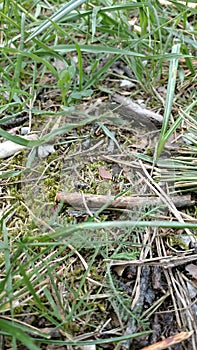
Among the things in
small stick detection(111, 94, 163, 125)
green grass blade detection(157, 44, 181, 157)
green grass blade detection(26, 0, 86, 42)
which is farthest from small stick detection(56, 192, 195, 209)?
green grass blade detection(26, 0, 86, 42)

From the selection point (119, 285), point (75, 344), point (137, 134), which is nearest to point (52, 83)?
point (137, 134)

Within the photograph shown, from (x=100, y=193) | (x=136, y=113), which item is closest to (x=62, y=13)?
(x=136, y=113)

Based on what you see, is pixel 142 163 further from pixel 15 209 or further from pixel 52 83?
pixel 52 83

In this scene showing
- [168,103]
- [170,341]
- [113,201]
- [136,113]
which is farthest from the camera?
[136,113]

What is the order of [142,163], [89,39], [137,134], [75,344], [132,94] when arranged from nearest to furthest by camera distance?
[75,344] → [142,163] → [137,134] → [132,94] → [89,39]

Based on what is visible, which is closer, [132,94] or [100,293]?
[100,293]

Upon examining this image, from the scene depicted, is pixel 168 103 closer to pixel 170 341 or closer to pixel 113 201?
pixel 113 201

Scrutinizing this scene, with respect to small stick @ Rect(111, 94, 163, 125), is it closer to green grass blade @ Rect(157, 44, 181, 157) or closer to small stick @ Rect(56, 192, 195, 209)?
green grass blade @ Rect(157, 44, 181, 157)
